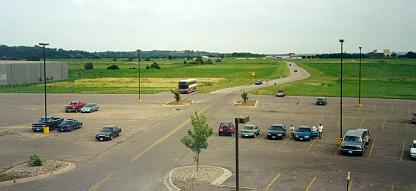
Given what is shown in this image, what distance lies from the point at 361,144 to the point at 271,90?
5897cm

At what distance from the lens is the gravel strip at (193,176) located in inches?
1082

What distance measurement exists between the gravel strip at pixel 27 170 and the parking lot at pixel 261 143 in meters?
1.54

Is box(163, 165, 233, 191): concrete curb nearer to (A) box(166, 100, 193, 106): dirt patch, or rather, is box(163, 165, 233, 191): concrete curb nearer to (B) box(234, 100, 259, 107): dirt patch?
(B) box(234, 100, 259, 107): dirt patch

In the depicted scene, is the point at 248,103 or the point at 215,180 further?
the point at 248,103

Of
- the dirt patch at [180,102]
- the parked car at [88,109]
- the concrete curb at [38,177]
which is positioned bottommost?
the concrete curb at [38,177]

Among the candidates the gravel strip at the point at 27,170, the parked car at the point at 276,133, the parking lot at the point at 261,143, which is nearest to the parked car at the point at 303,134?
the parking lot at the point at 261,143

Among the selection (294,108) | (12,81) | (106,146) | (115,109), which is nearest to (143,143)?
(106,146)

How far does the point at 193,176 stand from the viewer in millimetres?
29219

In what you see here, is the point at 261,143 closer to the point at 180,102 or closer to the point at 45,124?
the point at 45,124

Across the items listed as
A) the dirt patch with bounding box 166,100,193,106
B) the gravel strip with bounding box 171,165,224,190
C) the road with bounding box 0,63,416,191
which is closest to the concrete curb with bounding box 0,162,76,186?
the road with bounding box 0,63,416,191

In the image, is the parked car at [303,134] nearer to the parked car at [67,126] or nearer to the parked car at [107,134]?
the parked car at [107,134]

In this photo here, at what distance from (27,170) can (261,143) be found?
19.2 metres

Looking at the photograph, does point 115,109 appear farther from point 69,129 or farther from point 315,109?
point 315,109

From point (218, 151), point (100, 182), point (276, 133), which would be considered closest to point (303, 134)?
point (276, 133)
